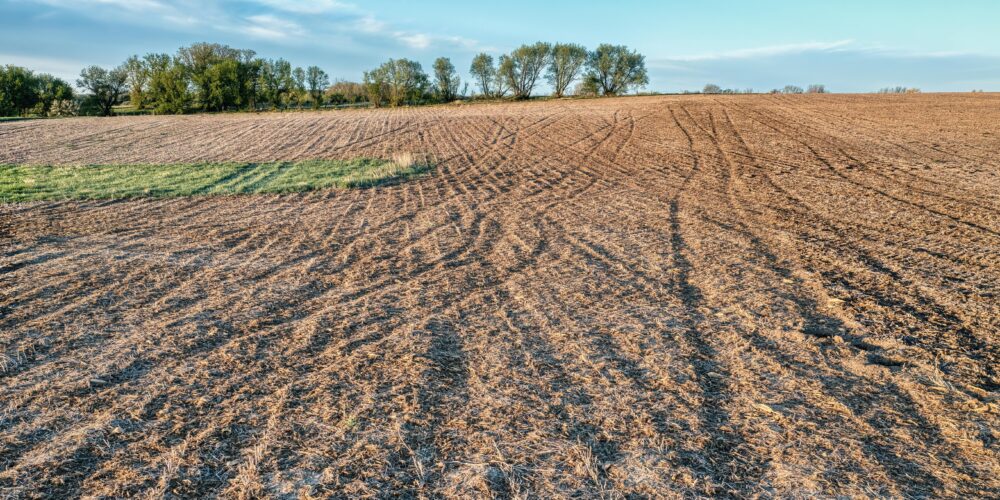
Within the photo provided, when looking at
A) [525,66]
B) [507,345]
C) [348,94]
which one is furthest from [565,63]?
[507,345]

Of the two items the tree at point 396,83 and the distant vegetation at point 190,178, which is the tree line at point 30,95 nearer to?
the tree at point 396,83

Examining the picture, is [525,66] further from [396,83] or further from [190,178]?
[190,178]

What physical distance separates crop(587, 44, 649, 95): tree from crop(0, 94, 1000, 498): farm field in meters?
59.7

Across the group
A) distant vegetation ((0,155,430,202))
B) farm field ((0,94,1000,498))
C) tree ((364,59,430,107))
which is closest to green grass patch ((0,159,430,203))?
distant vegetation ((0,155,430,202))

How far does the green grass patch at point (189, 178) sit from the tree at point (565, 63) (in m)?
57.5

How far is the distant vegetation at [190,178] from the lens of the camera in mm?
13523

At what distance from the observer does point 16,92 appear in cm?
6225

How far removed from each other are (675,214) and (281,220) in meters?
7.26

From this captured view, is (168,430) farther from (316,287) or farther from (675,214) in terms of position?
(675,214)

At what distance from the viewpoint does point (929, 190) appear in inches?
486

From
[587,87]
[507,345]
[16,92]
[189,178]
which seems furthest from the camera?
[587,87]

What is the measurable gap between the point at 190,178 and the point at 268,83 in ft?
190

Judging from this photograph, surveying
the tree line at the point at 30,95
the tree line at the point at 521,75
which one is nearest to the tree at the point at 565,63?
the tree line at the point at 521,75

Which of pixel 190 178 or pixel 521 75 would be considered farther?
pixel 521 75
